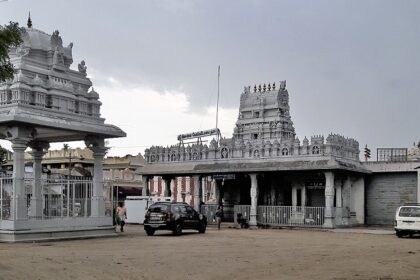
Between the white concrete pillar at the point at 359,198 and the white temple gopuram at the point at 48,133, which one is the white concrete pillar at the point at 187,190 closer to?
the white concrete pillar at the point at 359,198

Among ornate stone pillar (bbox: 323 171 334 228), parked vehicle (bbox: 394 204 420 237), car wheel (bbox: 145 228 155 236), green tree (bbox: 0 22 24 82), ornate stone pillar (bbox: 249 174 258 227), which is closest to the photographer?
green tree (bbox: 0 22 24 82)

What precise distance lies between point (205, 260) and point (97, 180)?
10.4 metres

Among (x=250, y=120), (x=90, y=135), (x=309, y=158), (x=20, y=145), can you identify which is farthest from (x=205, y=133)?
(x=20, y=145)

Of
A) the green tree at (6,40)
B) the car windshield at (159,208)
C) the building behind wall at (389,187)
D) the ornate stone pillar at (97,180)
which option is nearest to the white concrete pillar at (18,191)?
the ornate stone pillar at (97,180)

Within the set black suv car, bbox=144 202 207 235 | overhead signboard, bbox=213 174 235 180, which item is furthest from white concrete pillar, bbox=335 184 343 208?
black suv car, bbox=144 202 207 235

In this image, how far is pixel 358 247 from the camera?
68.3 feet

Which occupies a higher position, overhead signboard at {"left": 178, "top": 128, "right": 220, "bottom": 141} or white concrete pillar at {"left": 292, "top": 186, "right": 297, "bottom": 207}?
overhead signboard at {"left": 178, "top": 128, "right": 220, "bottom": 141}

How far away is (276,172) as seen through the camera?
3619 cm

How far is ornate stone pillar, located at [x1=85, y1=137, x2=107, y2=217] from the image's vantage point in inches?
982

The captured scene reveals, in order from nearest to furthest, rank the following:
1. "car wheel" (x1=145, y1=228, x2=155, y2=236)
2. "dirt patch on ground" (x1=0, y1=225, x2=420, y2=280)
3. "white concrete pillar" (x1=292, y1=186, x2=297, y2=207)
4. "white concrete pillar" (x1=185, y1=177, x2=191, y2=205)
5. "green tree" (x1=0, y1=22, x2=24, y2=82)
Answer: "green tree" (x1=0, y1=22, x2=24, y2=82) → "dirt patch on ground" (x1=0, y1=225, x2=420, y2=280) → "car wheel" (x1=145, y1=228, x2=155, y2=236) → "white concrete pillar" (x1=292, y1=186, x2=297, y2=207) → "white concrete pillar" (x1=185, y1=177, x2=191, y2=205)

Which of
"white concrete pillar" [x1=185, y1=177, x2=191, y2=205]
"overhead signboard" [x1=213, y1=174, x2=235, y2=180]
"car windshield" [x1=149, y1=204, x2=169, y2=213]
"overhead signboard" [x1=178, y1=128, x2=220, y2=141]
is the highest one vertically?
"overhead signboard" [x1=178, y1=128, x2=220, y2=141]

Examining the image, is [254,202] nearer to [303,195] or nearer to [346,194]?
[303,195]

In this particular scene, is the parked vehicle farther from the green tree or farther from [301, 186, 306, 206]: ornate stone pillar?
the green tree

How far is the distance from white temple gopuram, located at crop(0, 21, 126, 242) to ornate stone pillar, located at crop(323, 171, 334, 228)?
41.8 feet
